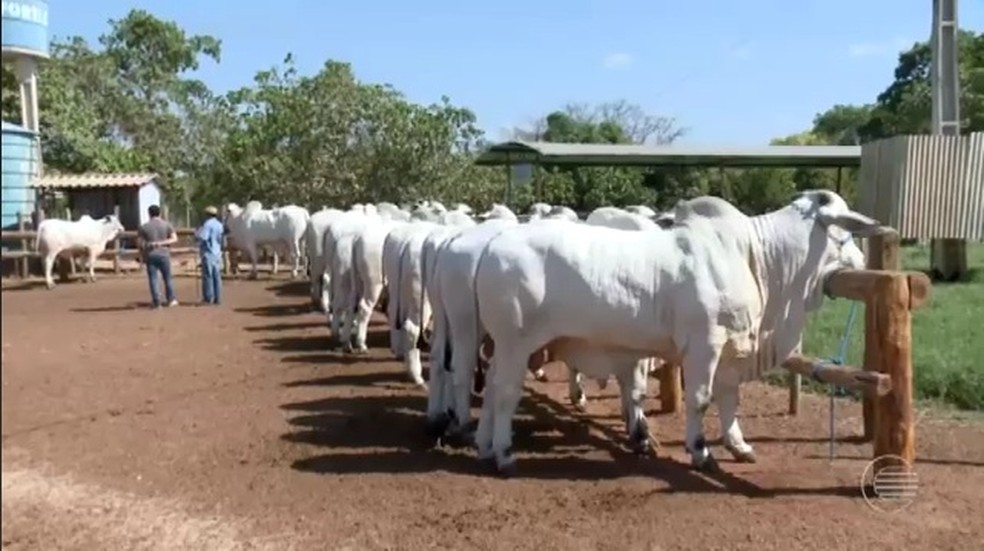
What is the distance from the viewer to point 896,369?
645cm

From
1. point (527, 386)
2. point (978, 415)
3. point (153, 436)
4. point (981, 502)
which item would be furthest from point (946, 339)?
point (153, 436)

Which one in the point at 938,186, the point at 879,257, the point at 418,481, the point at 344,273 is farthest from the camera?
the point at 938,186

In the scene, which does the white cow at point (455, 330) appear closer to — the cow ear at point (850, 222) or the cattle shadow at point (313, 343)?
the cow ear at point (850, 222)

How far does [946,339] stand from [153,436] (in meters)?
7.96

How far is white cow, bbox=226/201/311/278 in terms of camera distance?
986 inches

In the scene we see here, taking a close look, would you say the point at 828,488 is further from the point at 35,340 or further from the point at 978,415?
the point at 35,340

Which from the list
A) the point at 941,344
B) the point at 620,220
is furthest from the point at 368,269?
the point at 941,344

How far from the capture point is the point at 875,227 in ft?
23.3

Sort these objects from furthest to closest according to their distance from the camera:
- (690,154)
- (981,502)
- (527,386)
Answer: (690,154) → (527,386) → (981,502)

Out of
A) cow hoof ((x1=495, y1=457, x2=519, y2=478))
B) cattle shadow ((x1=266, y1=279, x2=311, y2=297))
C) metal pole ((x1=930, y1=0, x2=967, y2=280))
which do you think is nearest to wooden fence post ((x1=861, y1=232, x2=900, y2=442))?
cow hoof ((x1=495, y1=457, x2=519, y2=478))

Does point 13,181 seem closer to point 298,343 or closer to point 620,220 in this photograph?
point 620,220

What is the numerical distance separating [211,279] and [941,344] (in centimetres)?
1157

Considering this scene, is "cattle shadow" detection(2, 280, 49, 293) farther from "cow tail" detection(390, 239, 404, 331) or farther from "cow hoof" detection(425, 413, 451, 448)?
"cow tail" detection(390, 239, 404, 331)

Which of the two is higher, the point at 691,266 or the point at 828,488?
the point at 691,266
